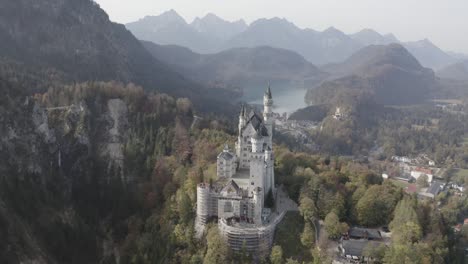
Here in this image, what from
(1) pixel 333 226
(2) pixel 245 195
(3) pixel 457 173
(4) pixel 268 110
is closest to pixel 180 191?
(2) pixel 245 195

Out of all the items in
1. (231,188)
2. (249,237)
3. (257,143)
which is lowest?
(249,237)

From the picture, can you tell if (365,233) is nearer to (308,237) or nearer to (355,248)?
(355,248)

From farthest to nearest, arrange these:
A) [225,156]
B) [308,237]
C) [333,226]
→ 1. [225,156]
2. [333,226]
3. [308,237]

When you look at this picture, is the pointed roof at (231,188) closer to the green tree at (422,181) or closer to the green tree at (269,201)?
the green tree at (269,201)

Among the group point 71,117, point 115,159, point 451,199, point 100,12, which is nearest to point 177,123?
point 115,159

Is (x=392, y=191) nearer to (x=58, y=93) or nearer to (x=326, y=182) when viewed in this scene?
(x=326, y=182)
